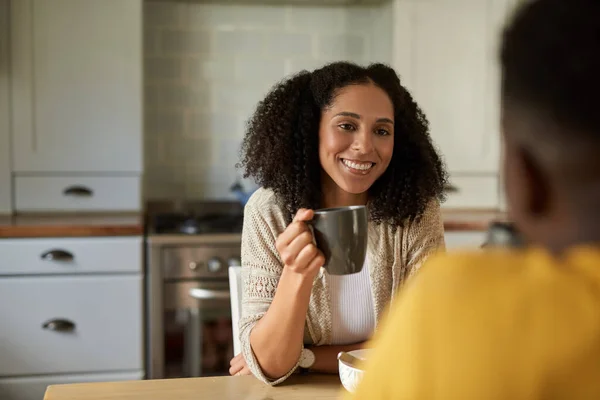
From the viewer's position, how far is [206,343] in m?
2.58

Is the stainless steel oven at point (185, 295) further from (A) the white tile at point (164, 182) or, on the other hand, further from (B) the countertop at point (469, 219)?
(B) the countertop at point (469, 219)

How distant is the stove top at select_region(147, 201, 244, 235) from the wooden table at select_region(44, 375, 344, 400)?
145 centimetres

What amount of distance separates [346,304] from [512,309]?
3.18 ft

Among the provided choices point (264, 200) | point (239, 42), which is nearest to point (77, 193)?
point (239, 42)

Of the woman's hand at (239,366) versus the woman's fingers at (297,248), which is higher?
the woman's fingers at (297,248)

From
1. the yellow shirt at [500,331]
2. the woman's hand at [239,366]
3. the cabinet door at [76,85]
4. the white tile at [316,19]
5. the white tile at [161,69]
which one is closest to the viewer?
the yellow shirt at [500,331]

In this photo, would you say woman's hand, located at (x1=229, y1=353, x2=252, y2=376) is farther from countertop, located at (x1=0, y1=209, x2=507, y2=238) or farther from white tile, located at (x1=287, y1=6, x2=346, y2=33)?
white tile, located at (x1=287, y1=6, x2=346, y2=33)

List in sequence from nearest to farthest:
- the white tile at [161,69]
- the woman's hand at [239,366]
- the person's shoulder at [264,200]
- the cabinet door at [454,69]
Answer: the woman's hand at [239,366] → the person's shoulder at [264,200] → the cabinet door at [454,69] → the white tile at [161,69]

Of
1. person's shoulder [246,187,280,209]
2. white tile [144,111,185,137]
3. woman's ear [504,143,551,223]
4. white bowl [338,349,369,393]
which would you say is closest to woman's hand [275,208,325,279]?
white bowl [338,349,369,393]

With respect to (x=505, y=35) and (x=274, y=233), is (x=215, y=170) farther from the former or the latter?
(x=505, y=35)

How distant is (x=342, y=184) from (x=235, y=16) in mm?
1867

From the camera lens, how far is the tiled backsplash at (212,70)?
300 centimetres

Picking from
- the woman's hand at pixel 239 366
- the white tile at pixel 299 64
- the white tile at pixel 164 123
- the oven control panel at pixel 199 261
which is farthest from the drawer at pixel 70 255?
the woman's hand at pixel 239 366

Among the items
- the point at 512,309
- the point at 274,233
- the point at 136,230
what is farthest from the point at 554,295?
the point at 136,230
